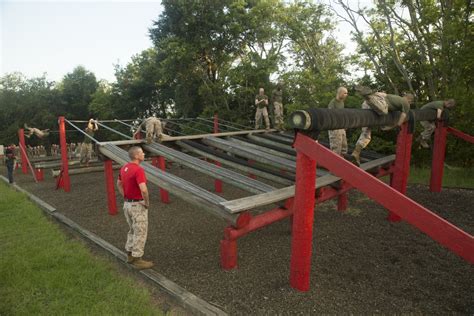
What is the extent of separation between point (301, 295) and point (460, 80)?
9.18 meters

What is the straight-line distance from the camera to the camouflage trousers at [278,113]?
10.5m

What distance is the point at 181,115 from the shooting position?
23.4 meters

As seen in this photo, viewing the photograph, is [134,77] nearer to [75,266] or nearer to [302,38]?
[302,38]

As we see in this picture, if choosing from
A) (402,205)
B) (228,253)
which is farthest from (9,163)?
(402,205)

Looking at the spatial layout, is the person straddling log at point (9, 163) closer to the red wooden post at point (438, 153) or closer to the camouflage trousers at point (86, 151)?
the camouflage trousers at point (86, 151)

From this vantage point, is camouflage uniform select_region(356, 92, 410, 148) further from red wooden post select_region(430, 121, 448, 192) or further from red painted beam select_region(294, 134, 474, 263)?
red wooden post select_region(430, 121, 448, 192)

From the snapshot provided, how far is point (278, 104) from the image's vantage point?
34.1 ft

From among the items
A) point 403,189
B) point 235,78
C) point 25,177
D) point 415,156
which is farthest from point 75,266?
point 235,78

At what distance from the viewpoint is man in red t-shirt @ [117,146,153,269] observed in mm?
3660

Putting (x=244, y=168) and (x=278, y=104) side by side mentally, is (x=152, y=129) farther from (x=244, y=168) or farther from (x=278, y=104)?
(x=278, y=104)

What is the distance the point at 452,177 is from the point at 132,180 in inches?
375

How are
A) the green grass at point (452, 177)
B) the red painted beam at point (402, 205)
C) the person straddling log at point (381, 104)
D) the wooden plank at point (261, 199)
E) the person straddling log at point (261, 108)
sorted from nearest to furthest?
the red painted beam at point (402, 205), the wooden plank at point (261, 199), the person straddling log at point (381, 104), the green grass at point (452, 177), the person straddling log at point (261, 108)

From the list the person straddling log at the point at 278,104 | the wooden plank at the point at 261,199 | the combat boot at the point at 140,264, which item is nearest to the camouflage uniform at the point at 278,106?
the person straddling log at the point at 278,104

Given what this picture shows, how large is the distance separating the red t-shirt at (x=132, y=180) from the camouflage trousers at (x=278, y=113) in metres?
7.44
